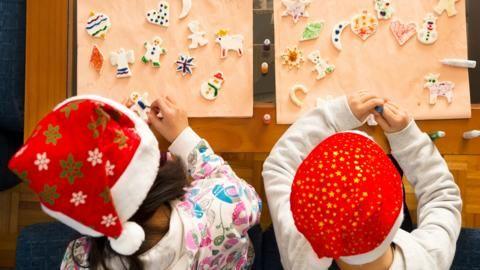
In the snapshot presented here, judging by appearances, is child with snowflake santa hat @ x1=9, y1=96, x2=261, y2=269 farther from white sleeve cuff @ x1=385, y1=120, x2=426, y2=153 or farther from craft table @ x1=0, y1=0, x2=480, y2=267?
white sleeve cuff @ x1=385, y1=120, x2=426, y2=153

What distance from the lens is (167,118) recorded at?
0.87 metres

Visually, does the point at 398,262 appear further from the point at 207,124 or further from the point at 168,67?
the point at 168,67

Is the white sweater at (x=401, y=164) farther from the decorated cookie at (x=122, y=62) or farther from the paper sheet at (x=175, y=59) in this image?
the decorated cookie at (x=122, y=62)

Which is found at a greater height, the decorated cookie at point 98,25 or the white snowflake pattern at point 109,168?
the decorated cookie at point 98,25

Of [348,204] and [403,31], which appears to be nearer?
[348,204]

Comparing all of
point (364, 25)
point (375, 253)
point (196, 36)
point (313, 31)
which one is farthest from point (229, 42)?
point (375, 253)

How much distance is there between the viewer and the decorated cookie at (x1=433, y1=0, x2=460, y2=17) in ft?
2.90

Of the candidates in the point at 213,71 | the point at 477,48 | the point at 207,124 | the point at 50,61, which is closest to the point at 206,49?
the point at 213,71

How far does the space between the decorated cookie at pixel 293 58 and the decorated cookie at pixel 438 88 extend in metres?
0.25

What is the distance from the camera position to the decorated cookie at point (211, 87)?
89cm

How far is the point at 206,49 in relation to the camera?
90 cm

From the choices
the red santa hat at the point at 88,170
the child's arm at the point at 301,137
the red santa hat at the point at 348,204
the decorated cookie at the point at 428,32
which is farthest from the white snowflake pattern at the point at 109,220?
the decorated cookie at the point at 428,32

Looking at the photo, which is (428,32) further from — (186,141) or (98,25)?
(98,25)

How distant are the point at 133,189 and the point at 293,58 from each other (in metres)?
0.44
